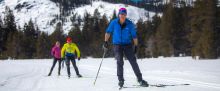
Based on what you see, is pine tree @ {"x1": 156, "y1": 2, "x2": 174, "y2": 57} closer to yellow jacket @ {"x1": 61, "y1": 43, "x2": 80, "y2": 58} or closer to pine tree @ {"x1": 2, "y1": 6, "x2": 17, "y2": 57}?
pine tree @ {"x1": 2, "y1": 6, "x2": 17, "y2": 57}

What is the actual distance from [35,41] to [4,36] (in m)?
8.77

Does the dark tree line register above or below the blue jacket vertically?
below

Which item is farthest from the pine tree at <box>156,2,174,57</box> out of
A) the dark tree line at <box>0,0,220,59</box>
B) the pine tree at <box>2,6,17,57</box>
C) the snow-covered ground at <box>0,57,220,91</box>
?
the snow-covered ground at <box>0,57,220,91</box>

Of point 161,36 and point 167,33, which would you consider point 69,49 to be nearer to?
point 167,33

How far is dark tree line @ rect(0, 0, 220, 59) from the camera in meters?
45.7

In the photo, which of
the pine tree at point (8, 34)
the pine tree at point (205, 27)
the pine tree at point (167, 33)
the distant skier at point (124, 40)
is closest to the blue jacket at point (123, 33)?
the distant skier at point (124, 40)

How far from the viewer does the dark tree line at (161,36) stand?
150 feet

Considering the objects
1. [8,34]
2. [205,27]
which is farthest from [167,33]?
[8,34]

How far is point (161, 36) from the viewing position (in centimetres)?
6288

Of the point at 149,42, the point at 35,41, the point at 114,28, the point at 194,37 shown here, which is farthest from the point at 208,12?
the point at 35,41

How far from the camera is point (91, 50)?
8525cm

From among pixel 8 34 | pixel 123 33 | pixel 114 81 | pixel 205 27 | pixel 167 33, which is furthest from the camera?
pixel 8 34

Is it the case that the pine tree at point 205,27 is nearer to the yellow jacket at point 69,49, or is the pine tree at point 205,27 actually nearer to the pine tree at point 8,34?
the yellow jacket at point 69,49

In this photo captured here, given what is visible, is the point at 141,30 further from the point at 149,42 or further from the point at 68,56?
the point at 68,56
